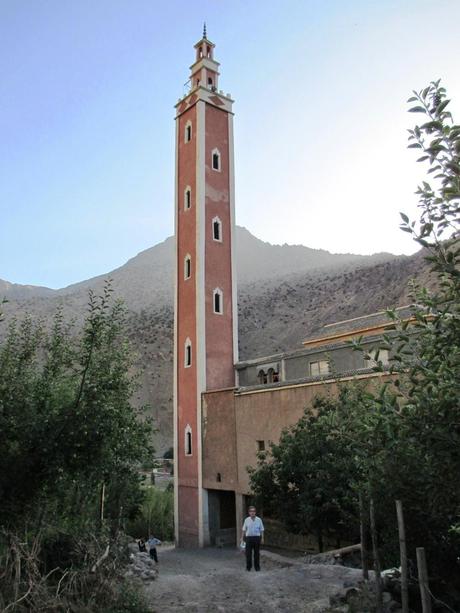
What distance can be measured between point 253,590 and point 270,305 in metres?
61.5

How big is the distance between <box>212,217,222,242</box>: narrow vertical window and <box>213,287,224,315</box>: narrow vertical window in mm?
2559

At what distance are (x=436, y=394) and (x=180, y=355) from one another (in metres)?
22.0

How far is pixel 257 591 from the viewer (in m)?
10.1

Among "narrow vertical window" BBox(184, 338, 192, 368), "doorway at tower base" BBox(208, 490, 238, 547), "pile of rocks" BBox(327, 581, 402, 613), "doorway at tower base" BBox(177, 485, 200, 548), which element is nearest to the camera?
"pile of rocks" BBox(327, 581, 402, 613)

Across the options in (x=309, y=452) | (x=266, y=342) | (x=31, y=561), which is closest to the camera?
(x=31, y=561)

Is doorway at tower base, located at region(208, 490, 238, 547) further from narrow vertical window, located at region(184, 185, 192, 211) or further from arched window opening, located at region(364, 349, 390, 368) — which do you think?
narrow vertical window, located at region(184, 185, 192, 211)

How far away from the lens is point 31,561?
716 centimetres

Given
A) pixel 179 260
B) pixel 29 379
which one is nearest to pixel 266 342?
pixel 179 260

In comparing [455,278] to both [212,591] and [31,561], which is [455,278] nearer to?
[31,561]

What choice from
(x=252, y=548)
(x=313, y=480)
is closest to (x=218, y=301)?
(x=313, y=480)

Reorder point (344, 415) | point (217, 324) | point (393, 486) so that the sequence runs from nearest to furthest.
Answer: point (393, 486) → point (344, 415) → point (217, 324)

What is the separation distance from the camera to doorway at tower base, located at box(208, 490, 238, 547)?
75.5ft

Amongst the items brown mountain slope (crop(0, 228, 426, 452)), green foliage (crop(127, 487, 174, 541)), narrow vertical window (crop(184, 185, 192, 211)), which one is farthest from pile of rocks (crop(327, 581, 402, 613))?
brown mountain slope (crop(0, 228, 426, 452))

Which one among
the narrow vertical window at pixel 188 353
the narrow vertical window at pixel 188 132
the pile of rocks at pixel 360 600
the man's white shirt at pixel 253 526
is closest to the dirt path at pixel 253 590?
the pile of rocks at pixel 360 600
